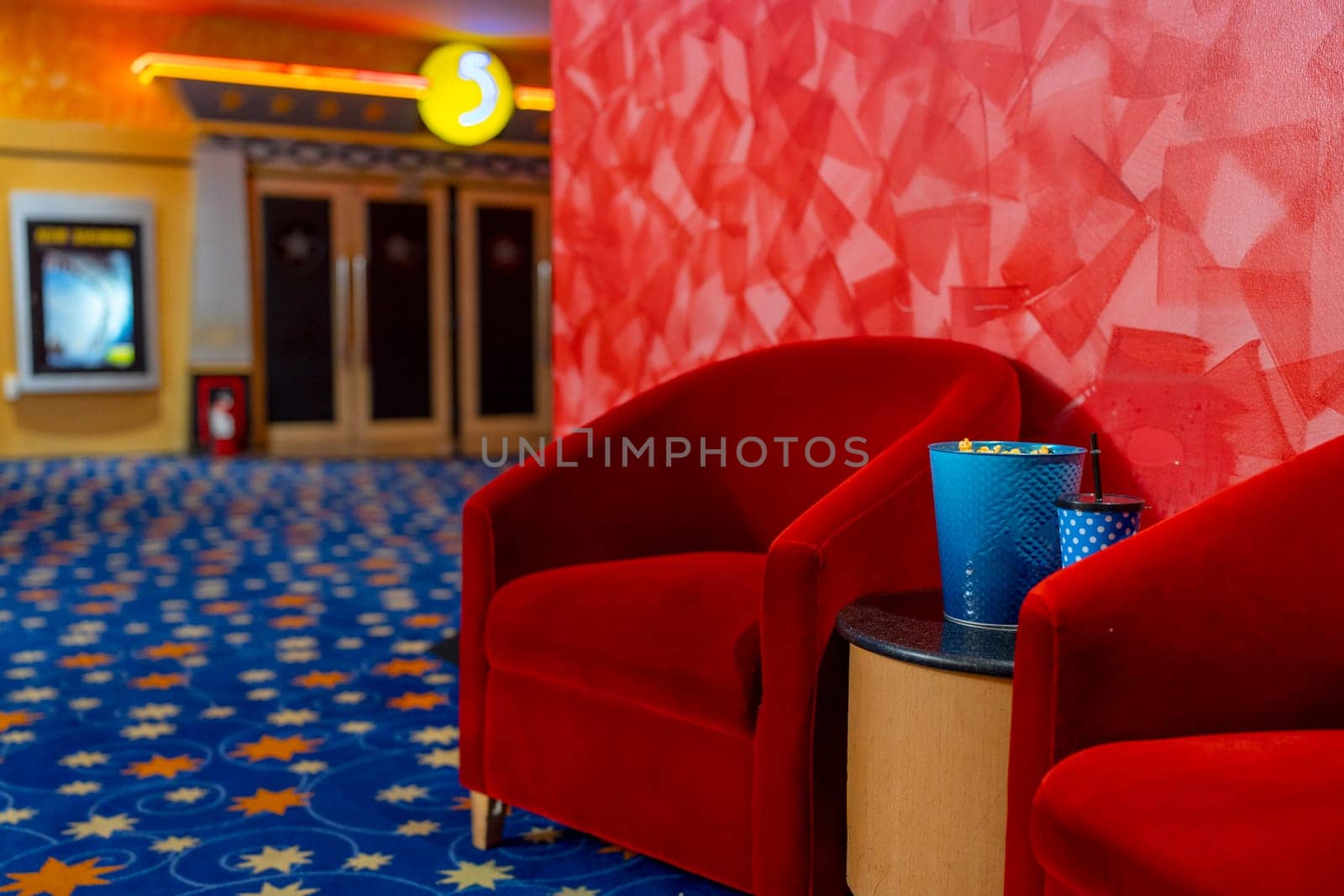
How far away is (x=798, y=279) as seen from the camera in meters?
2.76

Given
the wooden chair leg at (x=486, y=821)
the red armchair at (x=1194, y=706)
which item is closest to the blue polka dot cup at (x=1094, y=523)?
the red armchair at (x=1194, y=706)

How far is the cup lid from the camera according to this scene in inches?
61.9

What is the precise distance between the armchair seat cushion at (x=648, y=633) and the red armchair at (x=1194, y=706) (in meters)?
0.55

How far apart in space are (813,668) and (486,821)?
2.70 ft

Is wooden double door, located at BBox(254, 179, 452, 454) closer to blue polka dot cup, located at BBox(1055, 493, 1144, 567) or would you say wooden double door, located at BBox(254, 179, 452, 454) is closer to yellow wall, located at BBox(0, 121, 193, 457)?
yellow wall, located at BBox(0, 121, 193, 457)

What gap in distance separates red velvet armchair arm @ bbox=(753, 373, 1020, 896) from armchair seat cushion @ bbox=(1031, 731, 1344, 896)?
0.51m

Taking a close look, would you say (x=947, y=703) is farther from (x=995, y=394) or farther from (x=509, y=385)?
(x=509, y=385)

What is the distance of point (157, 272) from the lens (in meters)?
8.71

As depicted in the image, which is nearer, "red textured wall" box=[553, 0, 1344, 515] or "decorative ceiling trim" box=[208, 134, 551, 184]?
"red textured wall" box=[553, 0, 1344, 515]

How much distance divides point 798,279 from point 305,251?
6884 mm

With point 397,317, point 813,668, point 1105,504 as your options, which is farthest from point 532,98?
point 1105,504

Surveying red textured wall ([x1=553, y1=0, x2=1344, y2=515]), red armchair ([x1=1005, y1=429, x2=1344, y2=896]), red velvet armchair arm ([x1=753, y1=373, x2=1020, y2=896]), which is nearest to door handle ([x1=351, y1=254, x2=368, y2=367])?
red textured wall ([x1=553, y1=0, x2=1344, y2=515])

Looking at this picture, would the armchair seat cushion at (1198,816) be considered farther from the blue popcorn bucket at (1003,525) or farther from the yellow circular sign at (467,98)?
the yellow circular sign at (467,98)

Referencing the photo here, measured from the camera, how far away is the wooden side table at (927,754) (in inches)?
60.6
